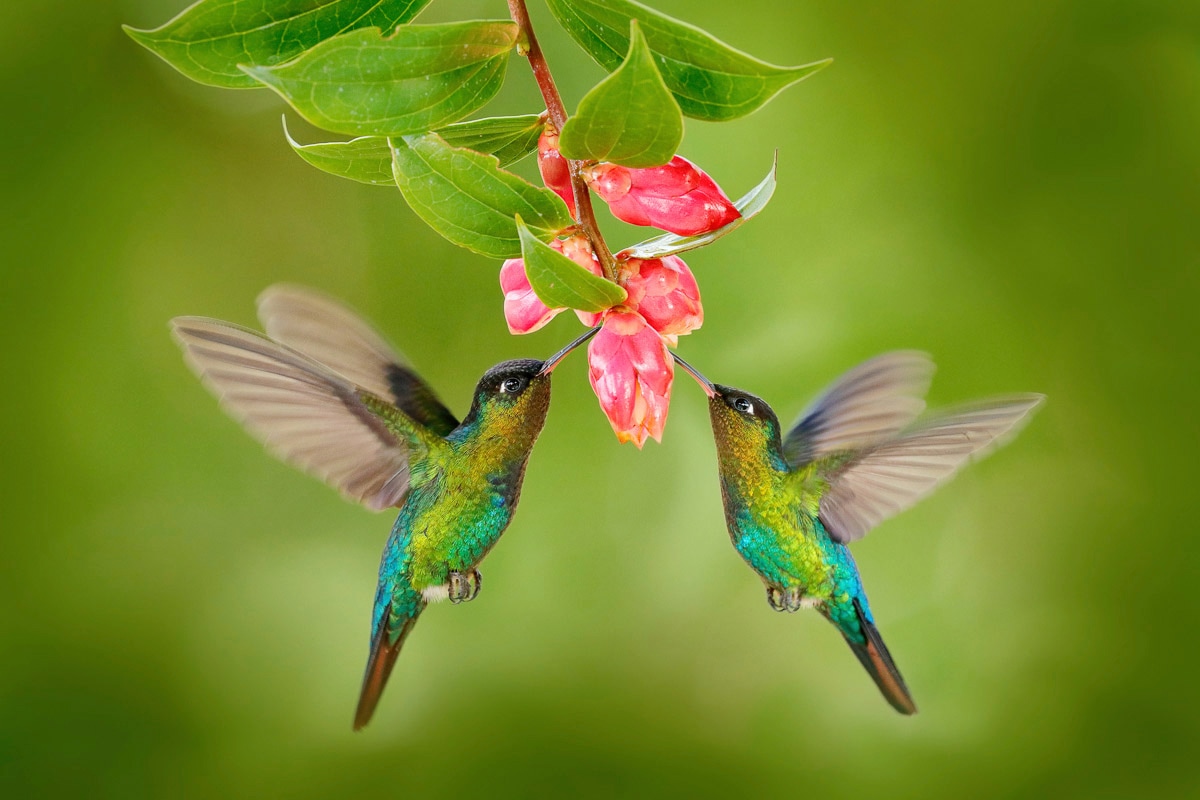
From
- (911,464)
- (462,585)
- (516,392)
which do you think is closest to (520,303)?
(516,392)

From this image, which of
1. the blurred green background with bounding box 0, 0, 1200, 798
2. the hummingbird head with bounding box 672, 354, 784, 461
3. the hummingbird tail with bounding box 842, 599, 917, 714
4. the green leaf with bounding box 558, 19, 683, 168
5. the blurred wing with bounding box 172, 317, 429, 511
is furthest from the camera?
the blurred green background with bounding box 0, 0, 1200, 798

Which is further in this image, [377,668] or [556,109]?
[377,668]

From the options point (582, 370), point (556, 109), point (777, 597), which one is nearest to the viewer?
point (556, 109)

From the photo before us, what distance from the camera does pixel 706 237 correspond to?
1039 mm

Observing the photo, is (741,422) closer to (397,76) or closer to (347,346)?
(347,346)

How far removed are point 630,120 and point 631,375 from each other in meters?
0.31

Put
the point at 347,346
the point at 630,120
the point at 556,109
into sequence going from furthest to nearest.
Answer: the point at 347,346 → the point at 556,109 → the point at 630,120

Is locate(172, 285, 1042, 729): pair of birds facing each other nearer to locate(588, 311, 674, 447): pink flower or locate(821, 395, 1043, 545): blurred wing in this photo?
locate(821, 395, 1043, 545): blurred wing

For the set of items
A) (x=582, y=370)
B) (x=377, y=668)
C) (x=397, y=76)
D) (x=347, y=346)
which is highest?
(x=582, y=370)

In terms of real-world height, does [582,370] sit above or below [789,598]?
above

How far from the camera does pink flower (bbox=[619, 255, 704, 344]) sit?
1066 mm

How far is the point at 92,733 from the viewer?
3.42 metres

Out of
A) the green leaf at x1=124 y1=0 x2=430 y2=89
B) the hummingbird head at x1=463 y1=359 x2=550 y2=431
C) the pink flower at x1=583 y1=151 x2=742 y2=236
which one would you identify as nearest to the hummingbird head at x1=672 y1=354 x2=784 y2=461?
the hummingbird head at x1=463 y1=359 x2=550 y2=431

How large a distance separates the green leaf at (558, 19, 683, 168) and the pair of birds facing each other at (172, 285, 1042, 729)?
403 millimetres
